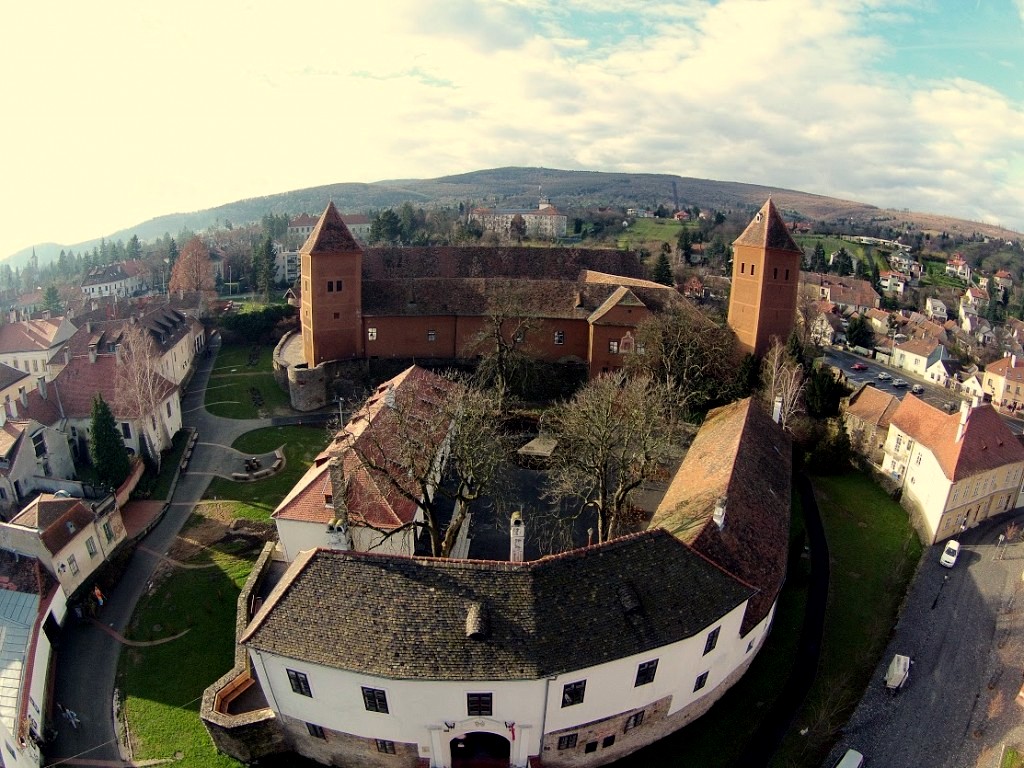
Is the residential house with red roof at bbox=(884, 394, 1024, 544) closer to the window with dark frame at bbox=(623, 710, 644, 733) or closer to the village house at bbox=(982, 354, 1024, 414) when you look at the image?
the window with dark frame at bbox=(623, 710, 644, 733)

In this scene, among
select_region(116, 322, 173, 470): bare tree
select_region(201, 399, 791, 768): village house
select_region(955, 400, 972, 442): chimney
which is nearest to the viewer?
select_region(201, 399, 791, 768): village house

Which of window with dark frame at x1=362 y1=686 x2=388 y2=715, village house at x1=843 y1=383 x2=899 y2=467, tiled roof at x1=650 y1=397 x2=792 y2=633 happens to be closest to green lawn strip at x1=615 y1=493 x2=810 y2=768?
tiled roof at x1=650 y1=397 x2=792 y2=633

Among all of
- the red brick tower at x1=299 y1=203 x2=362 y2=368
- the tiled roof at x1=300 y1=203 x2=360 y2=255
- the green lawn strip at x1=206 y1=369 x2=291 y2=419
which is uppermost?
the tiled roof at x1=300 y1=203 x2=360 y2=255

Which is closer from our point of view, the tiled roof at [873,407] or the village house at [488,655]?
the village house at [488,655]

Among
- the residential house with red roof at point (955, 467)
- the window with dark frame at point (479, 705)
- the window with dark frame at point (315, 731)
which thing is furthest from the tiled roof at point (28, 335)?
the residential house with red roof at point (955, 467)

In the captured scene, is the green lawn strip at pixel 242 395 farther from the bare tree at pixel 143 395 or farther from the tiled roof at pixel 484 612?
the tiled roof at pixel 484 612

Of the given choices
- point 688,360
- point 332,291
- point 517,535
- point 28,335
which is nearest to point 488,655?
point 517,535
